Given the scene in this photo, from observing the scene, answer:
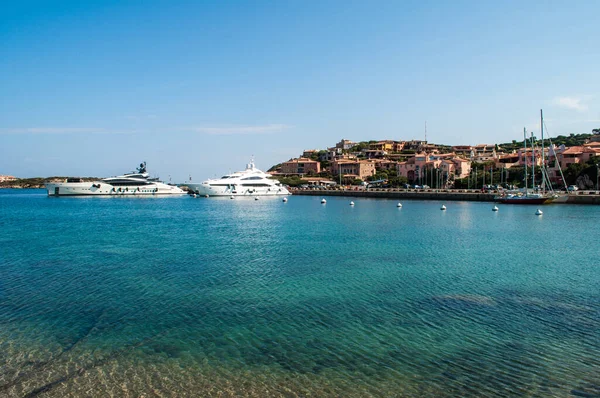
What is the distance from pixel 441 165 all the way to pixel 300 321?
91638mm

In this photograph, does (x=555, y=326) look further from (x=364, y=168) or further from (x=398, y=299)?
(x=364, y=168)

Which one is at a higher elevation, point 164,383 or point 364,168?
point 364,168

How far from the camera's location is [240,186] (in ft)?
291

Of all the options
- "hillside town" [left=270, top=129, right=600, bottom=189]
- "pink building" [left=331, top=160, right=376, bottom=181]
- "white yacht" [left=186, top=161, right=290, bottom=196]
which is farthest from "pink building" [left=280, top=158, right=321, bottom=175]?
"white yacht" [left=186, top=161, right=290, bottom=196]

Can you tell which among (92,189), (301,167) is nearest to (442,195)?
(301,167)

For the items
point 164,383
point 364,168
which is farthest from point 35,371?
point 364,168

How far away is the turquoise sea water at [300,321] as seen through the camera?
8.30 metres

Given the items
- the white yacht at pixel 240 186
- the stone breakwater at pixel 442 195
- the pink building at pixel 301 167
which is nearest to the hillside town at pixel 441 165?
the pink building at pixel 301 167

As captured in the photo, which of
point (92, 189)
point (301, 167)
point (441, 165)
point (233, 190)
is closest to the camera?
point (92, 189)

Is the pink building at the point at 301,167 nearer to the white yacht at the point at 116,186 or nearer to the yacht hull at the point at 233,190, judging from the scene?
the yacht hull at the point at 233,190

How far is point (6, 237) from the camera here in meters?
28.7

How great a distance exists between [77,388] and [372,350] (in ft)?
19.4

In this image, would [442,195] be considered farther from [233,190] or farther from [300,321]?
[300,321]

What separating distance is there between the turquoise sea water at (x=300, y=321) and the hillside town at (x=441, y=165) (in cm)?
5041
